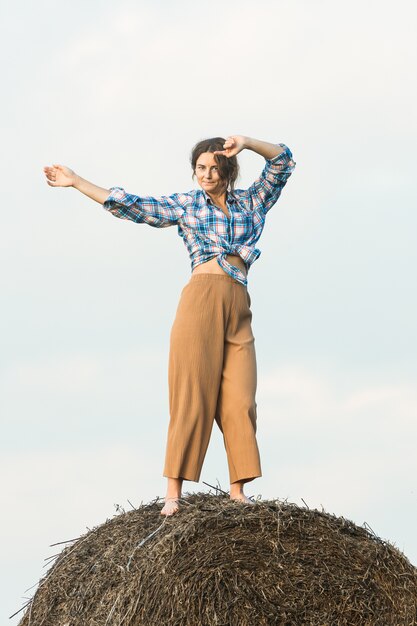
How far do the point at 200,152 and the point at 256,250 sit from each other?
0.73 m

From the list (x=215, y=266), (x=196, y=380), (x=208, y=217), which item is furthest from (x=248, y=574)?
(x=208, y=217)

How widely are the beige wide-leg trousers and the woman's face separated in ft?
1.91

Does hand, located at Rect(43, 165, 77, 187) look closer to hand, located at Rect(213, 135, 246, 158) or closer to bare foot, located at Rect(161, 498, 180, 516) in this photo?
hand, located at Rect(213, 135, 246, 158)

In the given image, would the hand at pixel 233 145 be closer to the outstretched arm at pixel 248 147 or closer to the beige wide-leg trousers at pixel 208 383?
the outstretched arm at pixel 248 147

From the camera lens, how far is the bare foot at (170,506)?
8.75m

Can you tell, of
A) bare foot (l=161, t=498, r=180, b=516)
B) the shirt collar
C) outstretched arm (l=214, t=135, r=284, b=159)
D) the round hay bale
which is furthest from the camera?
the shirt collar

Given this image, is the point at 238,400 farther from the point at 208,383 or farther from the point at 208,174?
the point at 208,174

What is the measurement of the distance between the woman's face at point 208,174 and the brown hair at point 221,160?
0.08ft

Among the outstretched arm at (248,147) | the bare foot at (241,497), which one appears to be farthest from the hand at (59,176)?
the bare foot at (241,497)

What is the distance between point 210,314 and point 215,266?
312 millimetres

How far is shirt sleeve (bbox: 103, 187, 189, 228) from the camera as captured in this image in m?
8.92

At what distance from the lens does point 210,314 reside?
8.82 meters

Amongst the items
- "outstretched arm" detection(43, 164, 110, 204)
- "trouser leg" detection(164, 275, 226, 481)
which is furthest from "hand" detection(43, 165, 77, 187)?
"trouser leg" detection(164, 275, 226, 481)

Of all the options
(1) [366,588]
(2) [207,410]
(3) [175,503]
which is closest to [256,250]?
(2) [207,410]
